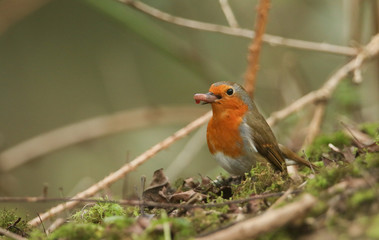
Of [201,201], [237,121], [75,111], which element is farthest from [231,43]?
[201,201]

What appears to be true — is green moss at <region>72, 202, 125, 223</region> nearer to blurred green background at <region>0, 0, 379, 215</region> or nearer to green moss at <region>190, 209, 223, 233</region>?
green moss at <region>190, 209, 223, 233</region>

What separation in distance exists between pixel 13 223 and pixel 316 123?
3256 mm

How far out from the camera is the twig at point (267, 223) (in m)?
2.02

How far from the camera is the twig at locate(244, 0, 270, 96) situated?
475 cm

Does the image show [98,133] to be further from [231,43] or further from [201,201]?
[231,43]

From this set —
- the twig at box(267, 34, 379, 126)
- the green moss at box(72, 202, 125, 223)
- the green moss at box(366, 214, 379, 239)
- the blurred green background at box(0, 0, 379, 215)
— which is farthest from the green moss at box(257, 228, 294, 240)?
the blurred green background at box(0, 0, 379, 215)

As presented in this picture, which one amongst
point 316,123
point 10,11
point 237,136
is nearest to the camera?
point 237,136

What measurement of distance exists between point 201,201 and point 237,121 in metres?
1.39

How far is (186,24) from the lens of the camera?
16.0 feet

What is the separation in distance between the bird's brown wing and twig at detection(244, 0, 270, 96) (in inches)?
23.9

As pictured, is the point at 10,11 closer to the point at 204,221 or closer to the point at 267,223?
the point at 204,221

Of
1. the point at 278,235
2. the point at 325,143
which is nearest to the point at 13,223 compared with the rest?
the point at 278,235

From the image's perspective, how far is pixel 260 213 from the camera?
2.51m

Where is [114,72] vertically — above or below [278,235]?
above
